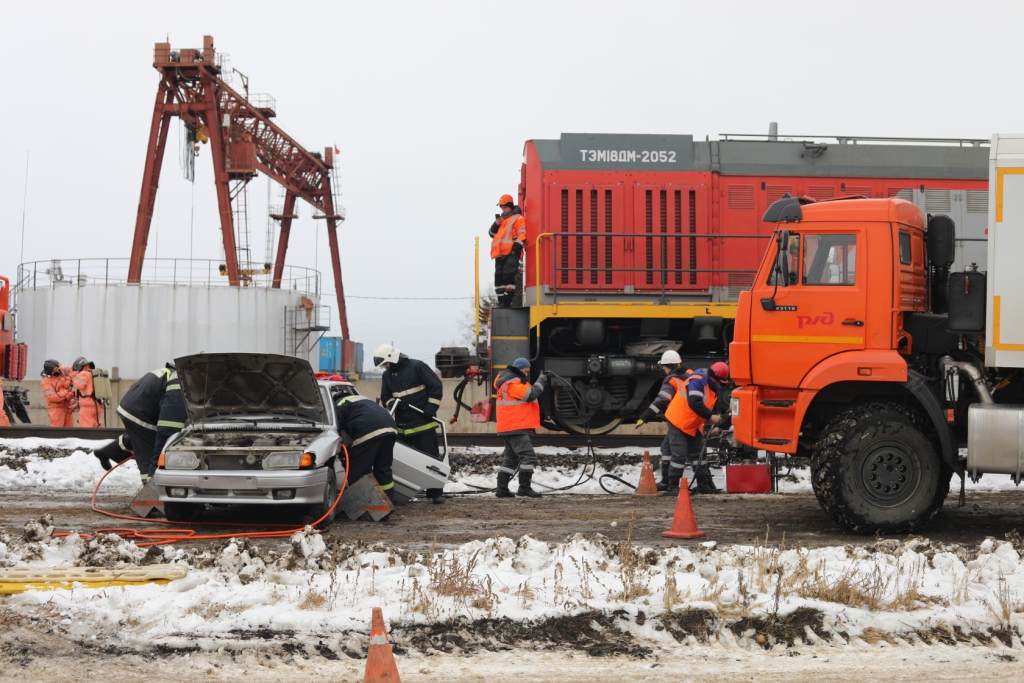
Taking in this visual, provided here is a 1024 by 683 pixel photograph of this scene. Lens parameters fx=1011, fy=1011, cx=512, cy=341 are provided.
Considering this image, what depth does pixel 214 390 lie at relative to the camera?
30.4 feet

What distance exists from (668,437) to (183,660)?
7630mm

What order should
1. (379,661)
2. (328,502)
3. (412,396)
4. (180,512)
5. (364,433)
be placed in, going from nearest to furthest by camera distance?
(379,661) < (328,502) < (180,512) < (364,433) < (412,396)

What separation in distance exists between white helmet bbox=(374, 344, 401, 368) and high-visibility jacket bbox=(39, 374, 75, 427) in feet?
30.9

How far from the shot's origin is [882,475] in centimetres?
822

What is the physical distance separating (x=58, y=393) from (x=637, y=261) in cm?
1081

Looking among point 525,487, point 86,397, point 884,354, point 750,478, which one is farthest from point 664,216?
point 86,397

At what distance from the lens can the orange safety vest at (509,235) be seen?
45.9ft

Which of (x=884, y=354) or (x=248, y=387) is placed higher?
(x=884, y=354)

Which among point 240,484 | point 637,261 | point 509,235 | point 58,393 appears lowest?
point 240,484

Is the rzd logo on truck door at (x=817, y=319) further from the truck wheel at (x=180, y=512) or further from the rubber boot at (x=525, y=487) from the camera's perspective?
the truck wheel at (x=180, y=512)

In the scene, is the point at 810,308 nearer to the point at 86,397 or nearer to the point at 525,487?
the point at 525,487

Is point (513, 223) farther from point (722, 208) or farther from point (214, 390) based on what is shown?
point (214, 390)

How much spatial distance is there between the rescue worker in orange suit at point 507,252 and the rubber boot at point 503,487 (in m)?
3.02

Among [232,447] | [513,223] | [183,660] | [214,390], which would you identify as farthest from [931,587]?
[513,223]
